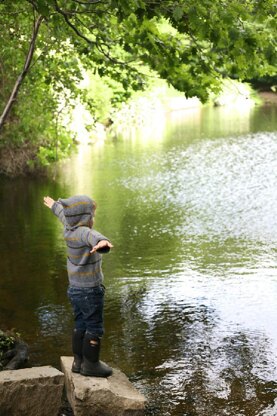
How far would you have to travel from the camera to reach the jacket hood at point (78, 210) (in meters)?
7.07

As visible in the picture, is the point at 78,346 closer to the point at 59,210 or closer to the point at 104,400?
the point at 104,400

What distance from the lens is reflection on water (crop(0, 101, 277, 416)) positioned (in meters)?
8.39

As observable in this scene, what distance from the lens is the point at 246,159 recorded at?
97.2ft

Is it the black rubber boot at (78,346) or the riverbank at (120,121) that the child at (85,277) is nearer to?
the black rubber boot at (78,346)

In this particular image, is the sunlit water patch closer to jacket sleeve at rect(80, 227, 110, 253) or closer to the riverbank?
the riverbank

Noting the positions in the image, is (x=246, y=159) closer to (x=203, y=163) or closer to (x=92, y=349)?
(x=203, y=163)

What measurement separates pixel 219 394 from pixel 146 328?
2.53m

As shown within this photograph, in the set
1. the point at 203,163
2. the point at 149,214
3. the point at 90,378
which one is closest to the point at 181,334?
the point at 90,378

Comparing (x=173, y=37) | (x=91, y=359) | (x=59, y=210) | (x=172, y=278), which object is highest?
(x=173, y=37)

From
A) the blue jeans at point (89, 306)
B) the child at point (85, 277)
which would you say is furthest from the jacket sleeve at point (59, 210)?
the blue jeans at point (89, 306)

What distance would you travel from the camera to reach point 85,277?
7113 millimetres

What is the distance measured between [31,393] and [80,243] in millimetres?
1508

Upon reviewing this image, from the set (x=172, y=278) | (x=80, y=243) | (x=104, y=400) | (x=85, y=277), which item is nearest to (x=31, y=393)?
(x=104, y=400)

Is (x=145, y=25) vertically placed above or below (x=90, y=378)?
above
